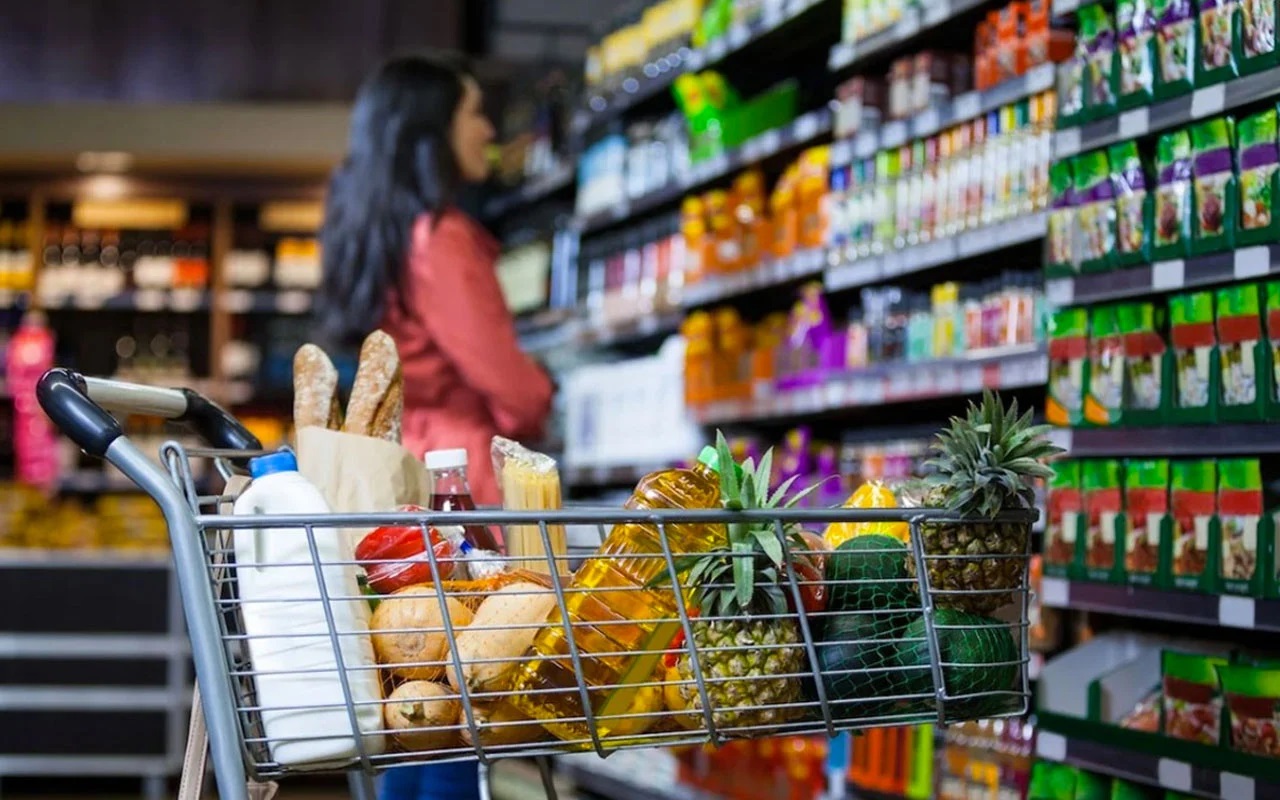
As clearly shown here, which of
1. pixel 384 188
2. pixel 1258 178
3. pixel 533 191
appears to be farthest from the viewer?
pixel 533 191

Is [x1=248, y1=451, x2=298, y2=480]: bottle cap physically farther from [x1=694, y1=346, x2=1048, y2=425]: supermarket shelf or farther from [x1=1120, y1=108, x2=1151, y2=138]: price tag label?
[x1=694, y1=346, x2=1048, y2=425]: supermarket shelf

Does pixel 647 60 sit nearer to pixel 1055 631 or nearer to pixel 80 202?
pixel 1055 631

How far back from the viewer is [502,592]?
155 centimetres

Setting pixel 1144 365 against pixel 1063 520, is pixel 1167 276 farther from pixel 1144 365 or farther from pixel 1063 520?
pixel 1063 520

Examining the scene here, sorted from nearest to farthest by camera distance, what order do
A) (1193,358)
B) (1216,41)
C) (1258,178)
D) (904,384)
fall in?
(1258,178)
(1216,41)
(1193,358)
(904,384)

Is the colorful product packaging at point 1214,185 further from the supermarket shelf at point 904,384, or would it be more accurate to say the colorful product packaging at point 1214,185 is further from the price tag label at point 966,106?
the price tag label at point 966,106

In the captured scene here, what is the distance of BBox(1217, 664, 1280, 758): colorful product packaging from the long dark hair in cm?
167

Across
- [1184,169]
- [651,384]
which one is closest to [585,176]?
[651,384]

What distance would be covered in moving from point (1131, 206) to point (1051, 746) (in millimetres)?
948

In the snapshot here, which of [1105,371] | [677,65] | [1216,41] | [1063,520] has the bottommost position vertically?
[1063,520]

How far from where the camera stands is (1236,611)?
266 cm

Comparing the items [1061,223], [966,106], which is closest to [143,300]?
[966,106]

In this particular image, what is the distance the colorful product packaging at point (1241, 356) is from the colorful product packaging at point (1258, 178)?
0.10 metres

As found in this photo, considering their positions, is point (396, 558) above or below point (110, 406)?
below
